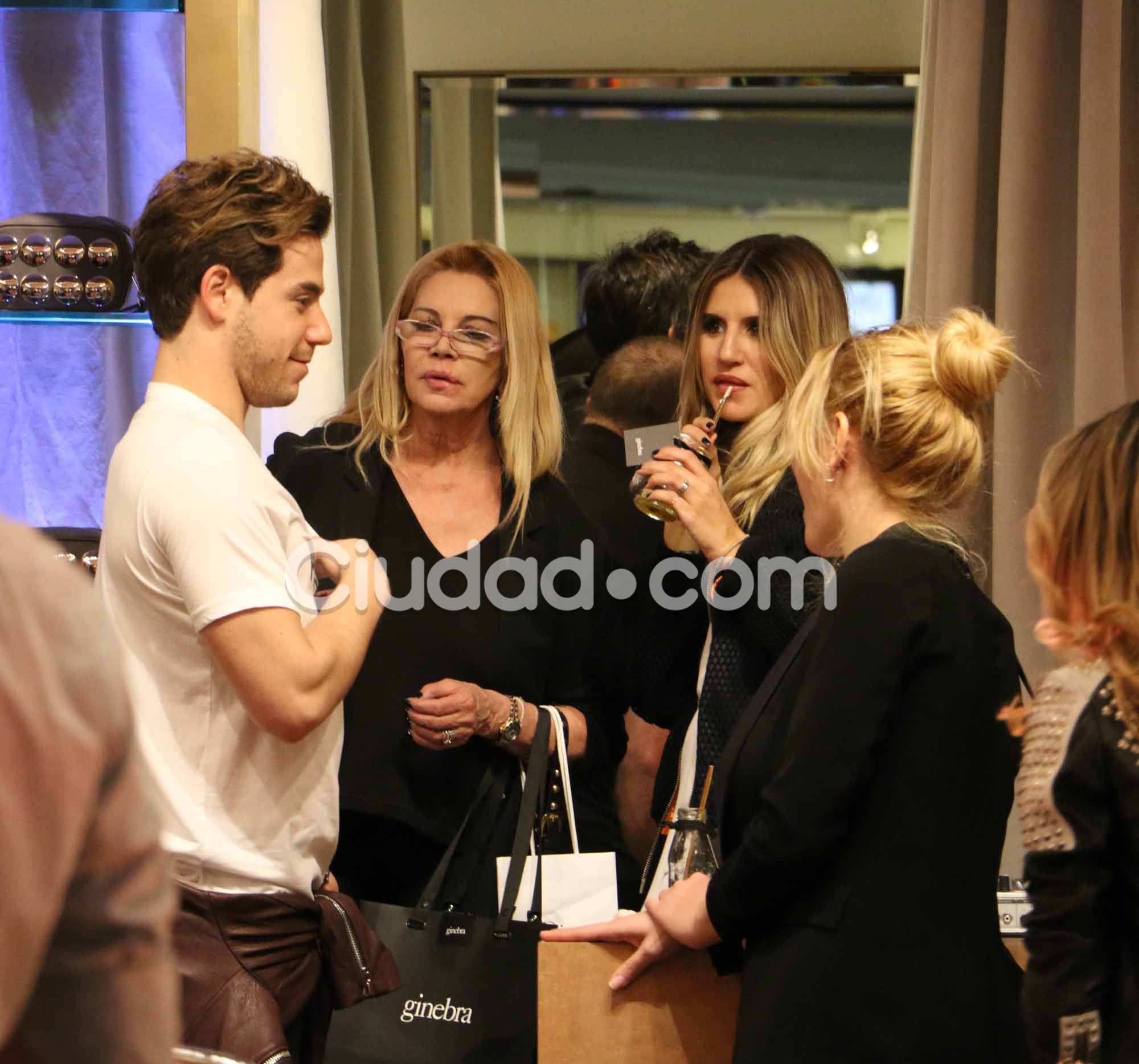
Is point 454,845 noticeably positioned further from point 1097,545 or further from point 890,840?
point 1097,545

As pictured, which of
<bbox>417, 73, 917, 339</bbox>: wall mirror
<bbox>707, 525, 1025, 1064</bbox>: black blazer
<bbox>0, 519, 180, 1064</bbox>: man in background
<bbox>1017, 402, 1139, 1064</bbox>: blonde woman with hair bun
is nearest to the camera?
<bbox>0, 519, 180, 1064</bbox>: man in background

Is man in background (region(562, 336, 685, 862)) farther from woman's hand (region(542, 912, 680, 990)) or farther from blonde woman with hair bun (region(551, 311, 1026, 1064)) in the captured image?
blonde woman with hair bun (region(551, 311, 1026, 1064))

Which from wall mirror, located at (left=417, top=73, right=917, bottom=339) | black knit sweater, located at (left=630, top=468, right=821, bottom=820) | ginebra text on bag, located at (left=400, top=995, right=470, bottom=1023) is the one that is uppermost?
wall mirror, located at (left=417, top=73, right=917, bottom=339)

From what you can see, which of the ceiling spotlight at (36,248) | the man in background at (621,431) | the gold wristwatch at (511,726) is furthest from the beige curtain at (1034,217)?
the ceiling spotlight at (36,248)

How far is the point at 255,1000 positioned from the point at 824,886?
2.06 feet

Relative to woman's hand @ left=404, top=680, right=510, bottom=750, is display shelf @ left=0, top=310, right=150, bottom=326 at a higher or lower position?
higher

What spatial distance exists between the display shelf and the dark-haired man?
3.75ft

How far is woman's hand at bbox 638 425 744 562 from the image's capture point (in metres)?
1.91

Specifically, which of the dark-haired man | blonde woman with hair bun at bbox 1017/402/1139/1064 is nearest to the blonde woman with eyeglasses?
the dark-haired man

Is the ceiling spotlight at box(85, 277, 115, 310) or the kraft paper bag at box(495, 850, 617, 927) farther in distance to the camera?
the ceiling spotlight at box(85, 277, 115, 310)

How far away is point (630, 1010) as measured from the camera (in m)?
1.55

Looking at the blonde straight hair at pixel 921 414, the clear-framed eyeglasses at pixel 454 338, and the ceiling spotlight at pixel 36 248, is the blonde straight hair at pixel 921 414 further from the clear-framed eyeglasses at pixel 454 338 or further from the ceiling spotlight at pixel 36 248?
the ceiling spotlight at pixel 36 248

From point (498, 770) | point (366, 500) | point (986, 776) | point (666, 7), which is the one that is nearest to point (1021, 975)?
point (986, 776)

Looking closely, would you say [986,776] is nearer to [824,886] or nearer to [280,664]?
[824,886]
